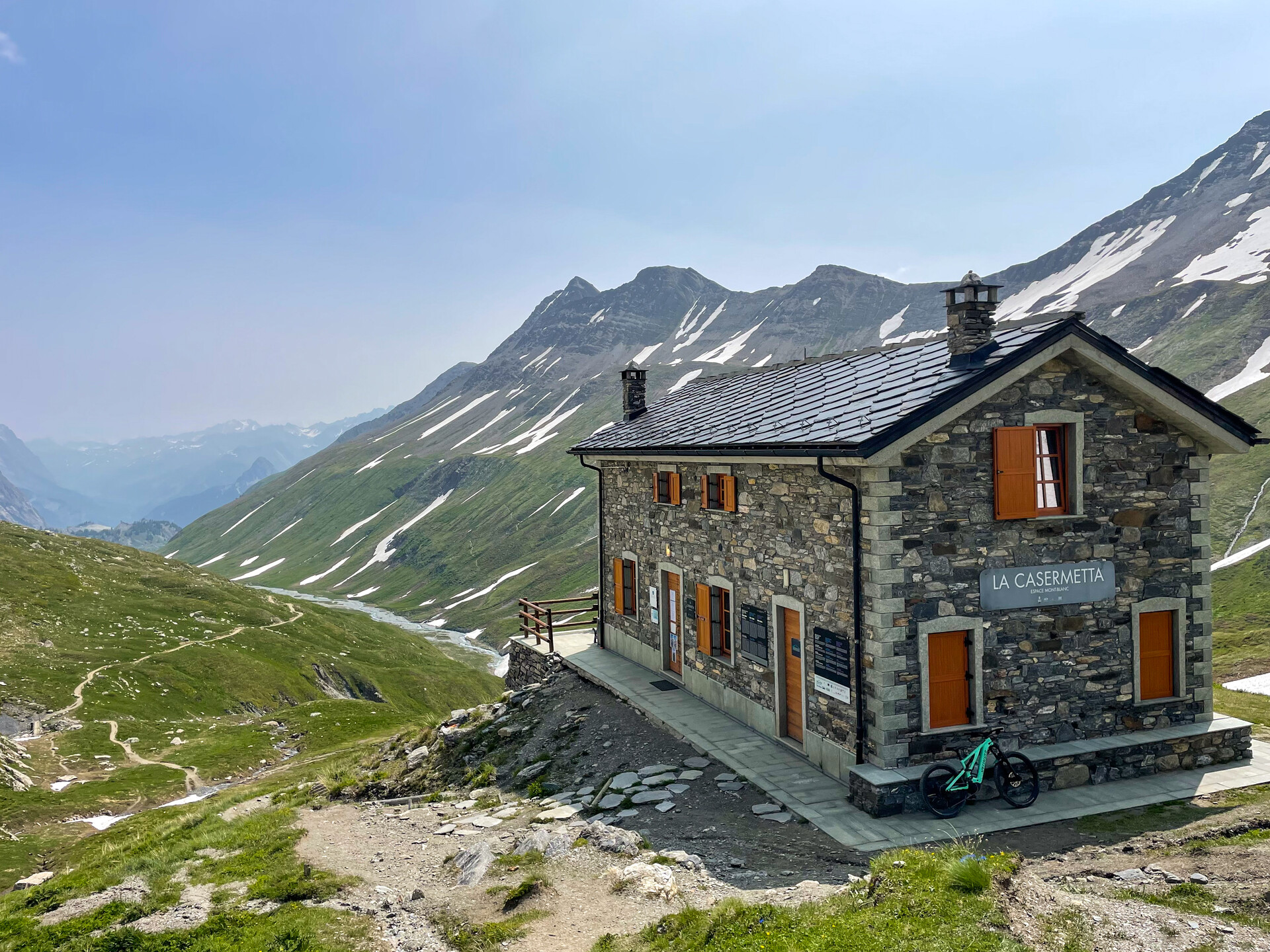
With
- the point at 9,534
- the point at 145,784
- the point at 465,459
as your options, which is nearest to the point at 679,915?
the point at 145,784

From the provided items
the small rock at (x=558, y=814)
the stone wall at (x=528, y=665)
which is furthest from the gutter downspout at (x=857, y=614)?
the stone wall at (x=528, y=665)

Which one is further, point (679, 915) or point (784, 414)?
point (784, 414)

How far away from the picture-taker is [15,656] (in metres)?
39.0

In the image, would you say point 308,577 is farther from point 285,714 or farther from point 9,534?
point 285,714

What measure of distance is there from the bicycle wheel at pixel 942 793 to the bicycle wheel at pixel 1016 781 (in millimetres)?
641

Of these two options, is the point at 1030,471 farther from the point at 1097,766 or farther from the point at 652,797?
the point at 652,797

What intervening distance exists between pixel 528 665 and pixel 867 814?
57.3 feet

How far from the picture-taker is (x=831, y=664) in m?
15.2

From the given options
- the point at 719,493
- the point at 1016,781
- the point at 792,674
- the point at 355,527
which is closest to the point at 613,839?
the point at 792,674

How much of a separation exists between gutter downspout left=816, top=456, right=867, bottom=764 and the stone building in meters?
0.03

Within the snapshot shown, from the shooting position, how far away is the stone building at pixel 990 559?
14109mm

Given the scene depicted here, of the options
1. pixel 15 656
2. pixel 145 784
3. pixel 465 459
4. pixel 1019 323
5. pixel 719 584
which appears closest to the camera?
pixel 1019 323

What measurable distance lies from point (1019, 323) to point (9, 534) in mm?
73191

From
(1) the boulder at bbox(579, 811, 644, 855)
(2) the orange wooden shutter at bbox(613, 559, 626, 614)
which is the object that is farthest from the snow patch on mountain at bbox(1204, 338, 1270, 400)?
(1) the boulder at bbox(579, 811, 644, 855)
